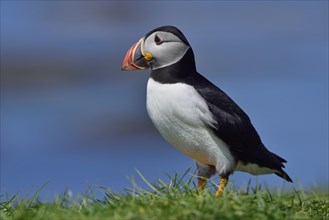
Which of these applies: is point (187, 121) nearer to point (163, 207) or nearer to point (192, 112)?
point (192, 112)

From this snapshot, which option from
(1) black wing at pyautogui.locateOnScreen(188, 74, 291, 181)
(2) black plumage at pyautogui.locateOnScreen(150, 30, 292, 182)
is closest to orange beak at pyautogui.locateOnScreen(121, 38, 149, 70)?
(2) black plumage at pyautogui.locateOnScreen(150, 30, 292, 182)

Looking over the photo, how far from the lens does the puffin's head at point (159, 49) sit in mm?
4973

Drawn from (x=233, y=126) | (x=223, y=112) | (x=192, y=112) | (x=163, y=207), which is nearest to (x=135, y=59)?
(x=192, y=112)

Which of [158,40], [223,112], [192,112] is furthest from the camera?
[158,40]

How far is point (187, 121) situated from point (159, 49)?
60 cm

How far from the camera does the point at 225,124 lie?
484 cm

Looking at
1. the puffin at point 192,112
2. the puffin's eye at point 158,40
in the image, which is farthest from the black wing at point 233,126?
the puffin's eye at point 158,40

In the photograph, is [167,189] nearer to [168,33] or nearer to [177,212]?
[177,212]

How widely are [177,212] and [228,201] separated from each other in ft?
1.29

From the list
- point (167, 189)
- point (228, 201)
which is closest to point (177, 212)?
point (228, 201)

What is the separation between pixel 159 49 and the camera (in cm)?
497

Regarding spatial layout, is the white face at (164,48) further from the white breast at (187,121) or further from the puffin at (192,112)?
the white breast at (187,121)

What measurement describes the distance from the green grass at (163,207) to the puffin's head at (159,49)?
914 millimetres

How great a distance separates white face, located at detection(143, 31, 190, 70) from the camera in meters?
4.97
